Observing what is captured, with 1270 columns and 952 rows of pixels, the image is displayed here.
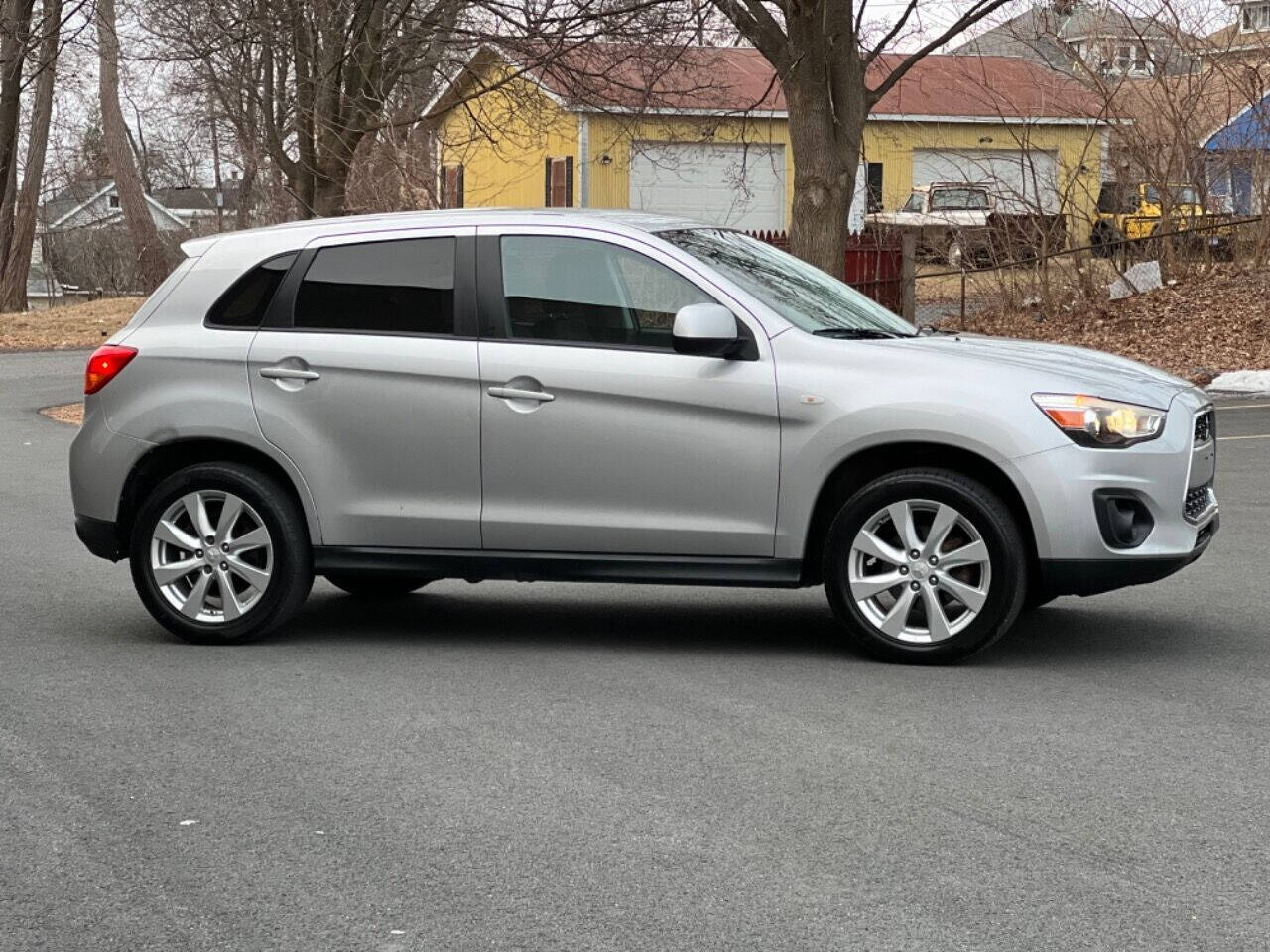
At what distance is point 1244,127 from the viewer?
25266 millimetres

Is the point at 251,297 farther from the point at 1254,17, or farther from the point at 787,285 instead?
the point at 1254,17

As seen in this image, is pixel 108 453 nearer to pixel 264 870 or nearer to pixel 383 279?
pixel 383 279

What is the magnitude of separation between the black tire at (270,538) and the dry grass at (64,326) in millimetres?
28103

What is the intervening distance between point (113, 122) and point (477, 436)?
3760 centimetres

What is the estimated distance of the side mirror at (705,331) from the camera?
7441mm

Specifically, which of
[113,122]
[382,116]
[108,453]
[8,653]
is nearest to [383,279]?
[108,453]

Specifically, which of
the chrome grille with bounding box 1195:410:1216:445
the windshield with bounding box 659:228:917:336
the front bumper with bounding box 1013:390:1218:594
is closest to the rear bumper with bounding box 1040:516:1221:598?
the front bumper with bounding box 1013:390:1218:594

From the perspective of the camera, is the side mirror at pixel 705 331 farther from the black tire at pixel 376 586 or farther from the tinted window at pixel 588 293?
Answer: the black tire at pixel 376 586

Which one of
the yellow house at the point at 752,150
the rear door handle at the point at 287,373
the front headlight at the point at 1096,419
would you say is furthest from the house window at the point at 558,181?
the front headlight at the point at 1096,419

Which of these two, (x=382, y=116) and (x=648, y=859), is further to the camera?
(x=382, y=116)

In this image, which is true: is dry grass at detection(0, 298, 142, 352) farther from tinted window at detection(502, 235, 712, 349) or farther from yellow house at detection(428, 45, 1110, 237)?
tinted window at detection(502, 235, 712, 349)

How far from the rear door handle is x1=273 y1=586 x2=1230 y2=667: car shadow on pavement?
1195 millimetres

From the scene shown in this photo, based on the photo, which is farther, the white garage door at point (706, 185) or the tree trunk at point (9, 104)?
the white garage door at point (706, 185)

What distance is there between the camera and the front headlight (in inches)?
288
